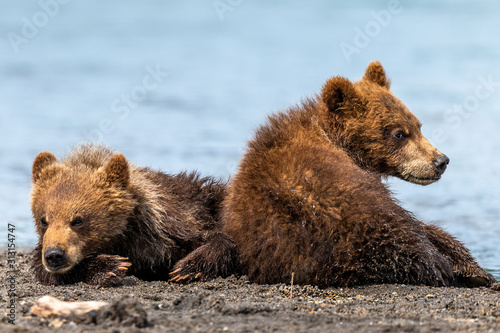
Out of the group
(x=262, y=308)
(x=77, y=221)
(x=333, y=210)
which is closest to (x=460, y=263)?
(x=333, y=210)

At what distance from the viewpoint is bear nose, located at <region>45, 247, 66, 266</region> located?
6617 mm

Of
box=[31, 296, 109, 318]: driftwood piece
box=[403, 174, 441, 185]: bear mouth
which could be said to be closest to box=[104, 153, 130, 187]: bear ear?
box=[31, 296, 109, 318]: driftwood piece

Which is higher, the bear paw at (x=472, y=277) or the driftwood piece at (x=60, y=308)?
the bear paw at (x=472, y=277)

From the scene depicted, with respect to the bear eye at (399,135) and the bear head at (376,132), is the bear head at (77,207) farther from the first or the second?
the bear eye at (399,135)

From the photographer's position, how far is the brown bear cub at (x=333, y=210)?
634 centimetres

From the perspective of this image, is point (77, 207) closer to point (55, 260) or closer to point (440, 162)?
point (55, 260)

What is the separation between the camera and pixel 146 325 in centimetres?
454

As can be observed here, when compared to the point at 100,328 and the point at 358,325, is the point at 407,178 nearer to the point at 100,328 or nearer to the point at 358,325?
the point at 358,325

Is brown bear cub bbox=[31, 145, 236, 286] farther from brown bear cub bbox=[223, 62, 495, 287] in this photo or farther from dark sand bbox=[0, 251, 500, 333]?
brown bear cub bbox=[223, 62, 495, 287]

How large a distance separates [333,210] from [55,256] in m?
2.80

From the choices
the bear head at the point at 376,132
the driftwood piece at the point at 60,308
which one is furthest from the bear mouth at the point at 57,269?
the bear head at the point at 376,132

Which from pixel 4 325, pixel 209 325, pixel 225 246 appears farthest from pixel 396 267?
pixel 4 325

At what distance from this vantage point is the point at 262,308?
5227 millimetres

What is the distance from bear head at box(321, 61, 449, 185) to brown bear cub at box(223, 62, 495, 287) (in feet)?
0.04
